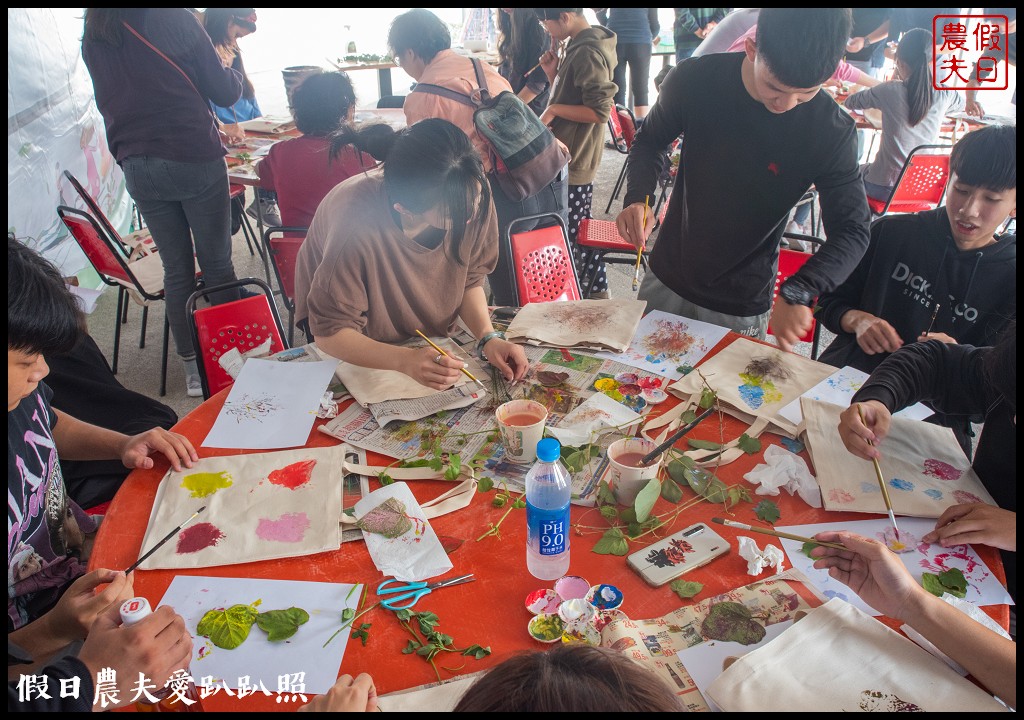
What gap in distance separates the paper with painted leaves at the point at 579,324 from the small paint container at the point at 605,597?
83 cm

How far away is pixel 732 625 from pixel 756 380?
77cm

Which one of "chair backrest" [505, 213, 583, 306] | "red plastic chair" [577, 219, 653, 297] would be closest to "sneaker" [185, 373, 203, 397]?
"chair backrest" [505, 213, 583, 306]

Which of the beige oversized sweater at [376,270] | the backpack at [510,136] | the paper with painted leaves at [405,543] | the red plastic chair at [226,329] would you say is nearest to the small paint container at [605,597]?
the paper with painted leaves at [405,543]

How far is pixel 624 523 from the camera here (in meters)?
1.27

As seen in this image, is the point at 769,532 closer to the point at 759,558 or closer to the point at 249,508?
the point at 759,558

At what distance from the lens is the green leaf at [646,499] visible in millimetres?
1224

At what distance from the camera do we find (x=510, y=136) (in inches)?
105

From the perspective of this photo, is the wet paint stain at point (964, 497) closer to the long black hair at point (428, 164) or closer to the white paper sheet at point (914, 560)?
the white paper sheet at point (914, 560)

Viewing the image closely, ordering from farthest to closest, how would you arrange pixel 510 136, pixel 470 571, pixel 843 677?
pixel 510 136 < pixel 470 571 < pixel 843 677

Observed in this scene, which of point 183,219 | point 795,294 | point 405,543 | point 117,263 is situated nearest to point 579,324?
point 795,294

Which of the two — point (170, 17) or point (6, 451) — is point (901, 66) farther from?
point (6, 451)

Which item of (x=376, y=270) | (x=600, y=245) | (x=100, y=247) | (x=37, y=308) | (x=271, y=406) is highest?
(x=37, y=308)

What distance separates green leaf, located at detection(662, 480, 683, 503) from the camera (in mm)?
1313

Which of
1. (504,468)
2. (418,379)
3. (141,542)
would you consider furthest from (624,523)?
(141,542)
